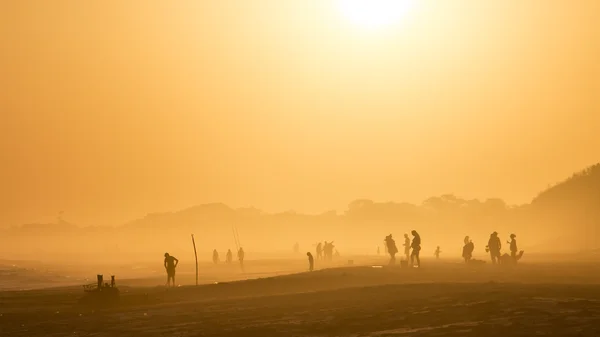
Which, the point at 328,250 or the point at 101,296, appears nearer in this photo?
the point at 101,296

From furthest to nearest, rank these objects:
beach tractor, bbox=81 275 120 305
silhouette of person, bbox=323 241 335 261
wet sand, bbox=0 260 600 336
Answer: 1. silhouette of person, bbox=323 241 335 261
2. beach tractor, bbox=81 275 120 305
3. wet sand, bbox=0 260 600 336

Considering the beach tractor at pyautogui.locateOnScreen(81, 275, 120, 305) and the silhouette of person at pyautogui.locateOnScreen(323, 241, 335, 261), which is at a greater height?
the silhouette of person at pyautogui.locateOnScreen(323, 241, 335, 261)

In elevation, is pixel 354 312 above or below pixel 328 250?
below

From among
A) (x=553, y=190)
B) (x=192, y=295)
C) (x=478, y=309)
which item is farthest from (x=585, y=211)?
(x=478, y=309)

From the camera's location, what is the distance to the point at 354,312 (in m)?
22.6

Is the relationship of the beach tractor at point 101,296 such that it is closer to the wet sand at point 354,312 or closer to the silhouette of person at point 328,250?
the wet sand at point 354,312

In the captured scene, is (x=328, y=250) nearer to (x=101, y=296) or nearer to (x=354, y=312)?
(x=101, y=296)

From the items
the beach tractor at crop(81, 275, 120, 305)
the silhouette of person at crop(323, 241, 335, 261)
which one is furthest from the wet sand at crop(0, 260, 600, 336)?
the silhouette of person at crop(323, 241, 335, 261)

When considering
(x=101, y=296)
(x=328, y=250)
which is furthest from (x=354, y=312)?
(x=328, y=250)

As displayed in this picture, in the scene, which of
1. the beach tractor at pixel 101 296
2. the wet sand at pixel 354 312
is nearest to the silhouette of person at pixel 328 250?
the wet sand at pixel 354 312

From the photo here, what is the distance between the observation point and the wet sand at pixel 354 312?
18.1m

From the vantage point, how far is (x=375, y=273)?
39.1 metres

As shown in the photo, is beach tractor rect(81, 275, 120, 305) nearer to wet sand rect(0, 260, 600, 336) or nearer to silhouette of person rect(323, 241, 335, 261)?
wet sand rect(0, 260, 600, 336)

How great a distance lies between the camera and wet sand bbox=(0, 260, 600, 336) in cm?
1808
